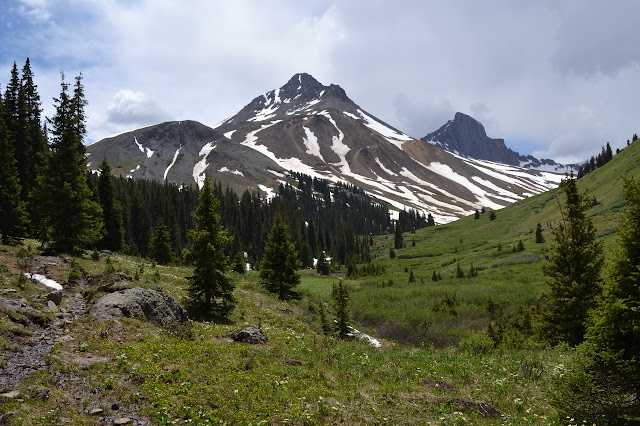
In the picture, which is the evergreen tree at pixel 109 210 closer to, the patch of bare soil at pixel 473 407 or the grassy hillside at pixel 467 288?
the grassy hillside at pixel 467 288

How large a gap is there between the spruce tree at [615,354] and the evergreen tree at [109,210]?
51.8 meters

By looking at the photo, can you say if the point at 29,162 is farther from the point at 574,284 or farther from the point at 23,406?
the point at 574,284

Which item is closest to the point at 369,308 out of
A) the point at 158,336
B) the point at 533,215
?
the point at 158,336

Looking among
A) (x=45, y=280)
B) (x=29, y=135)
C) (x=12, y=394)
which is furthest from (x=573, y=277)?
(x=29, y=135)

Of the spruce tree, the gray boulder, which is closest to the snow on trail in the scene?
the gray boulder

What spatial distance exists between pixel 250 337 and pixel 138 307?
5.48m

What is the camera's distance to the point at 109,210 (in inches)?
1873

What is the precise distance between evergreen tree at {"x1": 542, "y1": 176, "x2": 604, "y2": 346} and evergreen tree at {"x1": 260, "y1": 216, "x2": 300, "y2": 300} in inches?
931

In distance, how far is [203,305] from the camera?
22.3 meters

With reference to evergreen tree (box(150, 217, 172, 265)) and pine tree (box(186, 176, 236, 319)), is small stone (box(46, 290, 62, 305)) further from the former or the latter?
evergreen tree (box(150, 217, 172, 265))

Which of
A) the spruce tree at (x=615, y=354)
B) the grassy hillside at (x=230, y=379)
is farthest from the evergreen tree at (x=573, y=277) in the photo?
the spruce tree at (x=615, y=354)

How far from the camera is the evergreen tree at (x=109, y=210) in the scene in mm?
46844

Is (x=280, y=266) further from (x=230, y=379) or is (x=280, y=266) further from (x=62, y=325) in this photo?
(x=230, y=379)

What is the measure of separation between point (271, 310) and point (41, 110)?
4709 centimetres
